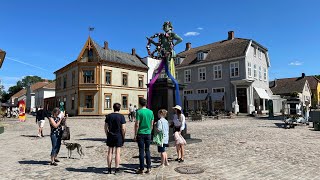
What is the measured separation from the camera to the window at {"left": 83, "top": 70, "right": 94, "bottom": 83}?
36.9 metres

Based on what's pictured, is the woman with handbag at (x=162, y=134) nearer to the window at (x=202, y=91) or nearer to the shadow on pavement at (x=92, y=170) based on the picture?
the shadow on pavement at (x=92, y=170)

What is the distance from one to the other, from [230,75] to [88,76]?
18797 millimetres

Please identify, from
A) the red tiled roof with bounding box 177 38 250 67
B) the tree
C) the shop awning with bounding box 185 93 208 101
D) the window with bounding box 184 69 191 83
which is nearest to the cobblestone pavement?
the red tiled roof with bounding box 177 38 250 67

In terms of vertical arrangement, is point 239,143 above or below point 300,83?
below

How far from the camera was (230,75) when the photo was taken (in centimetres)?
3562

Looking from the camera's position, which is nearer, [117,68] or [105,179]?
[105,179]

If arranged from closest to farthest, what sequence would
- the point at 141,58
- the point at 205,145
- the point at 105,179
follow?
the point at 105,179
the point at 205,145
the point at 141,58

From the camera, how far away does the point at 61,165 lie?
755cm

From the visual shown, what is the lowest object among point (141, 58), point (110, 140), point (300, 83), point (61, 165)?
point (61, 165)

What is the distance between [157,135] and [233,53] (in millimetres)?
30913

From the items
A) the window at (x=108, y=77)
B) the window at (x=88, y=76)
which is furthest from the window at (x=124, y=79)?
the window at (x=88, y=76)

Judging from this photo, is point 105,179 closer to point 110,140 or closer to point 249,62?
point 110,140

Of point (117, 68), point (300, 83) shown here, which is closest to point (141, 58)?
point (117, 68)

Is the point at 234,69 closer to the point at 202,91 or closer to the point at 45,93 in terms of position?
the point at 202,91
